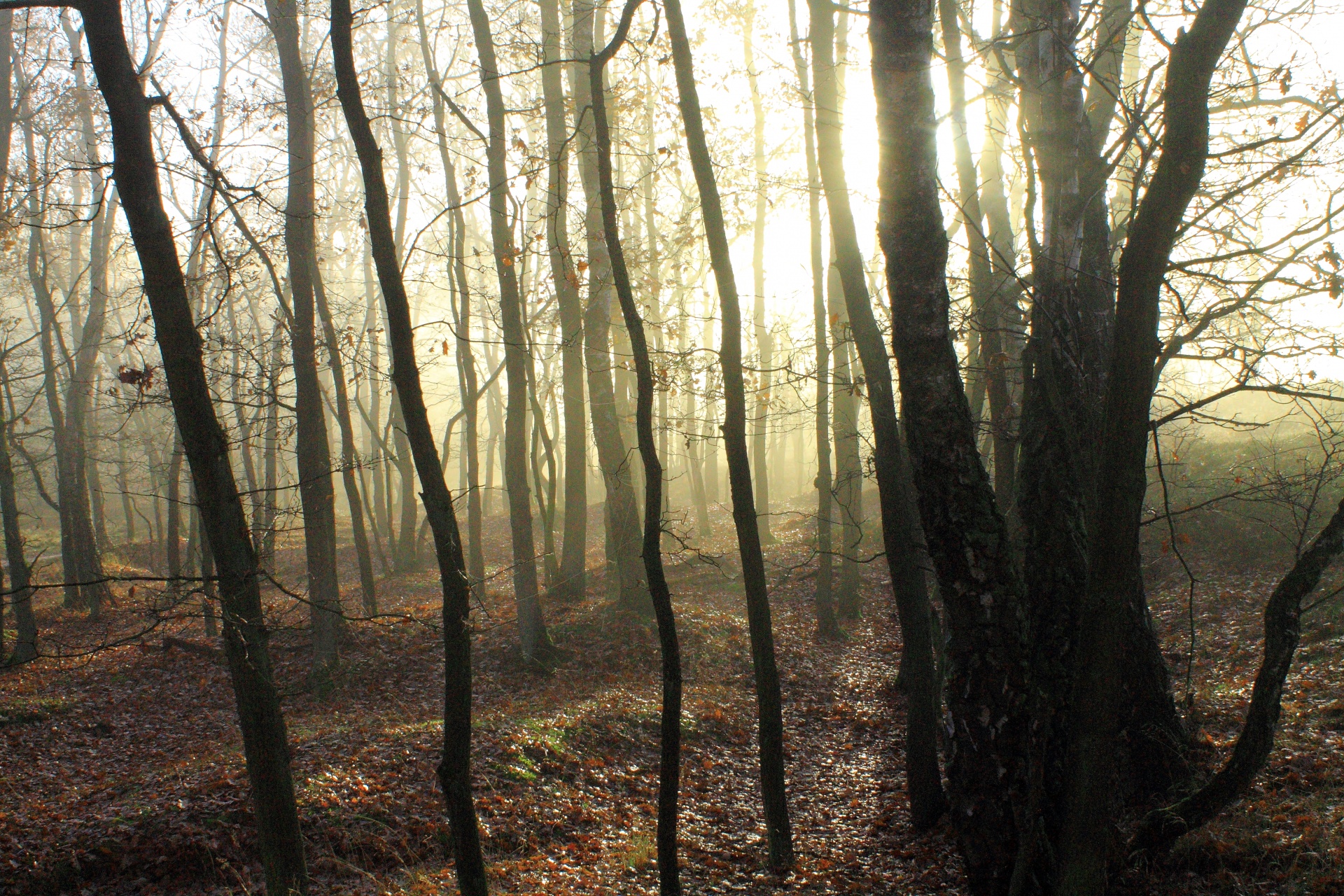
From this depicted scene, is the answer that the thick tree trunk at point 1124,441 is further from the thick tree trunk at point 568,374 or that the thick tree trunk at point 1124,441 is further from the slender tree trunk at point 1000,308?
the thick tree trunk at point 568,374

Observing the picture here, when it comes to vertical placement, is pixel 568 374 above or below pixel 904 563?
above

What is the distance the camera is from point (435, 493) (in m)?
4.64

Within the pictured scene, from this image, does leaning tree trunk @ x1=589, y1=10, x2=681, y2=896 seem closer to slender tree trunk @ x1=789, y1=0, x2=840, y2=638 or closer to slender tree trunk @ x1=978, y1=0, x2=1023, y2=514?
slender tree trunk @ x1=978, y1=0, x2=1023, y2=514

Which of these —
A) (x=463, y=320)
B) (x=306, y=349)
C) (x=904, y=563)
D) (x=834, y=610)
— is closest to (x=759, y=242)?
(x=463, y=320)

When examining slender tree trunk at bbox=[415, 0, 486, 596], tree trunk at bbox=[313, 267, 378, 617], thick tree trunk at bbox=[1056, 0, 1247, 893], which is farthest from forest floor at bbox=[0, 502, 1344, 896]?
slender tree trunk at bbox=[415, 0, 486, 596]

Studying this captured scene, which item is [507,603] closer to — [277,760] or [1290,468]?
[277,760]

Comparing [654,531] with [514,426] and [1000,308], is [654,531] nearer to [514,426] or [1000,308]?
[1000,308]

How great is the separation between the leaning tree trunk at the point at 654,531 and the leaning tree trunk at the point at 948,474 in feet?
5.20

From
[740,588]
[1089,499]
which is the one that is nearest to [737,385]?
[1089,499]

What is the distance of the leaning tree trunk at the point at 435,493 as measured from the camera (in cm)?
438

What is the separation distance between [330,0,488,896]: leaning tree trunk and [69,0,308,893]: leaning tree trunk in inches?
39.7

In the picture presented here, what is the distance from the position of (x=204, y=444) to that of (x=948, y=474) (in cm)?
421

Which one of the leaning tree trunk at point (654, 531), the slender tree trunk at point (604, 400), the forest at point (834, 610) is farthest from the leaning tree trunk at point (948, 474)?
the slender tree trunk at point (604, 400)

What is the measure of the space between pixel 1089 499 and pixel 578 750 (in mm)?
5416
